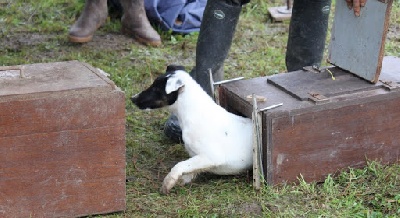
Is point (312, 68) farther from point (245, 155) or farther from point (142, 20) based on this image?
point (142, 20)

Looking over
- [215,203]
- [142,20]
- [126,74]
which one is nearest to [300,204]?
[215,203]

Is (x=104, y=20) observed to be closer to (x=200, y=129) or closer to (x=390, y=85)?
(x=200, y=129)

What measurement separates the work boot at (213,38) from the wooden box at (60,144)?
87 cm

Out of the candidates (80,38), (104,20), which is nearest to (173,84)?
(80,38)

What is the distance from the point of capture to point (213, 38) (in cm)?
382

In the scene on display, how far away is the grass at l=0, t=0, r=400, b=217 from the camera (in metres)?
3.19

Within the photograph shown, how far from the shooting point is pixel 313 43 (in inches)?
158

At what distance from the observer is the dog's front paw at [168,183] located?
3.28 meters

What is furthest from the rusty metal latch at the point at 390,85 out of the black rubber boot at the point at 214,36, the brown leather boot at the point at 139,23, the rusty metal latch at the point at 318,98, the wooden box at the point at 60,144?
the brown leather boot at the point at 139,23

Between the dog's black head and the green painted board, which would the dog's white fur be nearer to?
the dog's black head

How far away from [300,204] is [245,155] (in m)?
0.32

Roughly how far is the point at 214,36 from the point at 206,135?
697 mm

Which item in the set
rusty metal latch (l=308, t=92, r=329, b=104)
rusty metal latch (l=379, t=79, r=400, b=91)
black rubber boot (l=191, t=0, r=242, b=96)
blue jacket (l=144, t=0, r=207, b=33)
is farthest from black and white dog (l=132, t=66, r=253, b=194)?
blue jacket (l=144, t=0, r=207, b=33)

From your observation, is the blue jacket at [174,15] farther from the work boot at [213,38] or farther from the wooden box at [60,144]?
Answer: the wooden box at [60,144]
